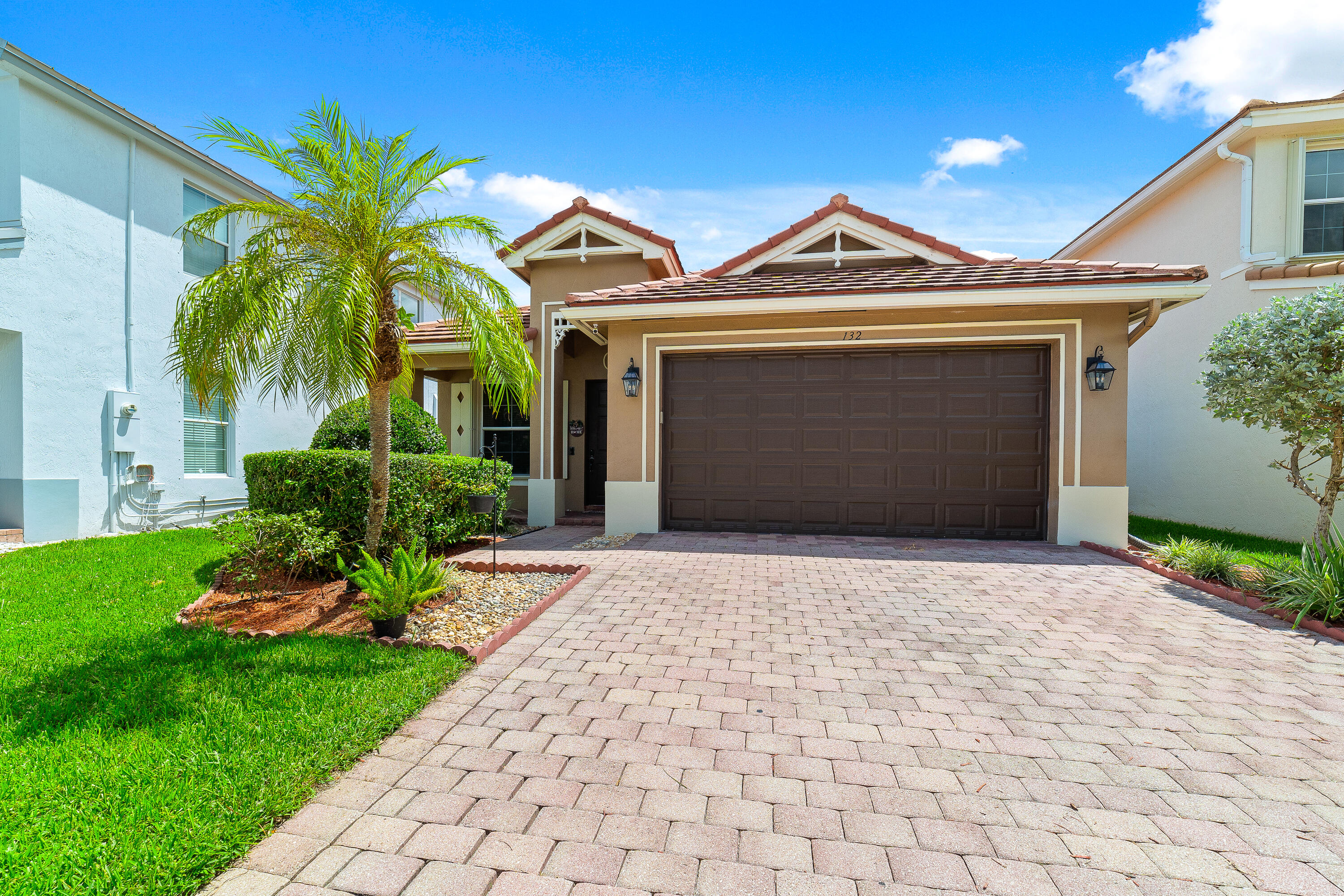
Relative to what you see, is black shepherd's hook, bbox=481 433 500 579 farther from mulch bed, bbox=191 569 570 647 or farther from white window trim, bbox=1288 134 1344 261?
white window trim, bbox=1288 134 1344 261

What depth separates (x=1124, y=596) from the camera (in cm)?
532

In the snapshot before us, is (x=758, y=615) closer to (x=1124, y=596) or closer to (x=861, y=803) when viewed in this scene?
(x=861, y=803)

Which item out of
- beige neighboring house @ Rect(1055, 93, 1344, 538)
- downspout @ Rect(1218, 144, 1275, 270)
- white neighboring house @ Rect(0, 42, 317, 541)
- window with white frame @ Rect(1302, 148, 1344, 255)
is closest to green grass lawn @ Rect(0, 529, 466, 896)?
white neighboring house @ Rect(0, 42, 317, 541)

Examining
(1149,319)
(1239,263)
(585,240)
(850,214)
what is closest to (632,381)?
(585,240)

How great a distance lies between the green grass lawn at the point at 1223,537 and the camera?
7281mm

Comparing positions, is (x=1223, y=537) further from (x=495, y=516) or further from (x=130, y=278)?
(x=130, y=278)

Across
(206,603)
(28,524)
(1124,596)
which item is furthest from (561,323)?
(1124,596)

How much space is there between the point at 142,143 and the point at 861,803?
42.6 feet

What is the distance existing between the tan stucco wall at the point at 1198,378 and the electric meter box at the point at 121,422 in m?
16.5

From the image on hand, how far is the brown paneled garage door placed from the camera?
8117mm

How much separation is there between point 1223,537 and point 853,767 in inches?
386

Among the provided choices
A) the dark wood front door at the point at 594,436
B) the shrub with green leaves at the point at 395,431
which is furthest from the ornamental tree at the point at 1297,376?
the shrub with green leaves at the point at 395,431

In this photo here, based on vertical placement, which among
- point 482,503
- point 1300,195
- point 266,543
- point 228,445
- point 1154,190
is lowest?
point 266,543

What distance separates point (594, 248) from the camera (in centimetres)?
1034
